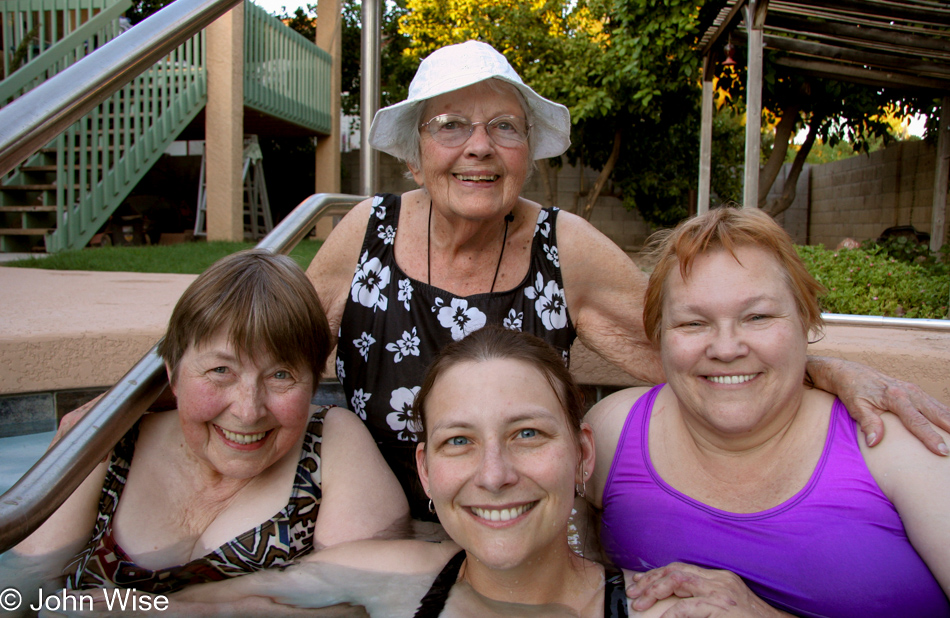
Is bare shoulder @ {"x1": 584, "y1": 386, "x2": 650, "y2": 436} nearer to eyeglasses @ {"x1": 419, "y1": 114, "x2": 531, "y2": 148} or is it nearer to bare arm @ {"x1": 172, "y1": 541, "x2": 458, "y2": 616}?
bare arm @ {"x1": 172, "y1": 541, "x2": 458, "y2": 616}

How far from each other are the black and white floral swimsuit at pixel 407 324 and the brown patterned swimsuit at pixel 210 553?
0.48m

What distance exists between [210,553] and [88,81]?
3.99ft

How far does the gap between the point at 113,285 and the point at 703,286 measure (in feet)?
12.0

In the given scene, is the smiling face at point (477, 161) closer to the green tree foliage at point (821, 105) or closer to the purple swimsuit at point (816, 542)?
the purple swimsuit at point (816, 542)

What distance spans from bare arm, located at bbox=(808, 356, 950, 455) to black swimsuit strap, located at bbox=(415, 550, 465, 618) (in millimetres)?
1034

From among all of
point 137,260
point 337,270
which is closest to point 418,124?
point 337,270

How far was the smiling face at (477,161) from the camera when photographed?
7.27ft

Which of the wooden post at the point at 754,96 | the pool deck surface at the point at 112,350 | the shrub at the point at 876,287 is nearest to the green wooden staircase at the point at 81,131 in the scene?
the pool deck surface at the point at 112,350

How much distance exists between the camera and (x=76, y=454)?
155 cm

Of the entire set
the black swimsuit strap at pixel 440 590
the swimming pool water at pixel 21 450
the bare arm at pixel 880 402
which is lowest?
the black swimsuit strap at pixel 440 590

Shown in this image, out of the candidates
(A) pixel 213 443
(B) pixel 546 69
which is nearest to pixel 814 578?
(A) pixel 213 443

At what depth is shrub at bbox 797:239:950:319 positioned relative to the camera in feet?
17.2

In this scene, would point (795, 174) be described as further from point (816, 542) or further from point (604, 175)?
point (816, 542)

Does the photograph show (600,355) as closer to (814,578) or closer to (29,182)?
(814,578)
